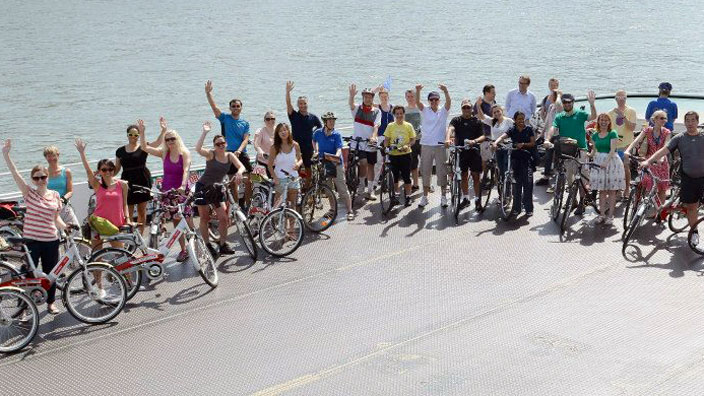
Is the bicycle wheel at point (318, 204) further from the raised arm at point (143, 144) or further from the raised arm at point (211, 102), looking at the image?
the raised arm at point (211, 102)

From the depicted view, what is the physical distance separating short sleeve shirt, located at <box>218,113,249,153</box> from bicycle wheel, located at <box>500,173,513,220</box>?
3733 mm

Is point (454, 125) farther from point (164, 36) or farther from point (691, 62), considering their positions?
point (164, 36)

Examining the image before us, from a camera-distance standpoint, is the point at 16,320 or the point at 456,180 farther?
the point at 456,180

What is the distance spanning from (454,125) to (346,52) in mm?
39846

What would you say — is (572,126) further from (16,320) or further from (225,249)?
(16,320)

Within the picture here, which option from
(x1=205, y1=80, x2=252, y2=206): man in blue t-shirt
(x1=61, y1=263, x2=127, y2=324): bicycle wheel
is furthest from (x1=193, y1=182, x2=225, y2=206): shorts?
(x1=205, y1=80, x2=252, y2=206): man in blue t-shirt

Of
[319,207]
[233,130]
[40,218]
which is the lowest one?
[319,207]

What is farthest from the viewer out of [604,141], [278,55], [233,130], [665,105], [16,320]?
[278,55]

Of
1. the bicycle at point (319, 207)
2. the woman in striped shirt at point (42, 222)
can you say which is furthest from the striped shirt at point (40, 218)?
the bicycle at point (319, 207)

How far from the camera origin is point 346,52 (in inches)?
2039

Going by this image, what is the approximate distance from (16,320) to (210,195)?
9.79 ft

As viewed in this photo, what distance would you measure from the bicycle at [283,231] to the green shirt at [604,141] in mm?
4151

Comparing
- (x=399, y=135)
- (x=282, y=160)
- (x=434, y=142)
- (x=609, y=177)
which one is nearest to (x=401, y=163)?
(x=399, y=135)

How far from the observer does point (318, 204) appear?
11781mm
